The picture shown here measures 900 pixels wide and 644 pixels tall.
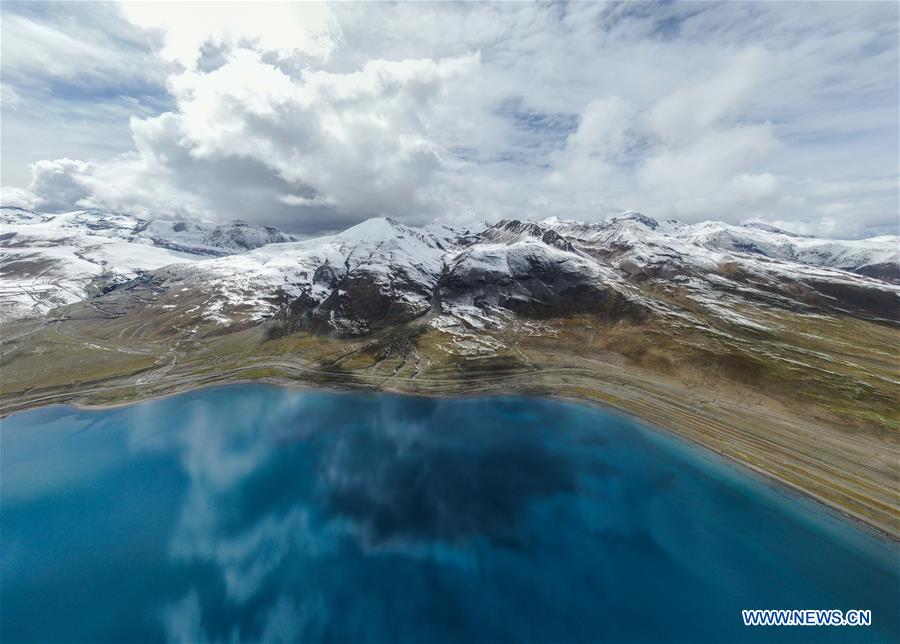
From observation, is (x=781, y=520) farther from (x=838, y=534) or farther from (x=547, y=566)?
(x=547, y=566)

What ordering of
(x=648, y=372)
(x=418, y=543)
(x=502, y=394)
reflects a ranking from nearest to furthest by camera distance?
(x=418, y=543) < (x=502, y=394) < (x=648, y=372)

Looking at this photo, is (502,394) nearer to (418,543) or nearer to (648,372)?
(648,372)

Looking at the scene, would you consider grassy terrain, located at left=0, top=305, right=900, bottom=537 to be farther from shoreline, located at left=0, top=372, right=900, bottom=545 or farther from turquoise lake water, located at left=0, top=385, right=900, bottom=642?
turquoise lake water, located at left=0, top=385, right=900, bottom=642

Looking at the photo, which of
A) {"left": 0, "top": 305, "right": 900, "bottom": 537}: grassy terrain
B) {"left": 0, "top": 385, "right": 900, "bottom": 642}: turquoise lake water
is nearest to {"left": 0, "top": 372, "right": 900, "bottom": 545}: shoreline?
{"left": 0, "top": 305, "right": 900, "bottom": 537}: grassy terrain

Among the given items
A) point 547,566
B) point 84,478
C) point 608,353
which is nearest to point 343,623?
point 547,566

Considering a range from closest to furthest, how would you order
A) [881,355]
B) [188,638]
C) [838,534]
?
[188,638] → [838,534] → [881,355]

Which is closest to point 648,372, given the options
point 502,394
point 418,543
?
point 502,394
